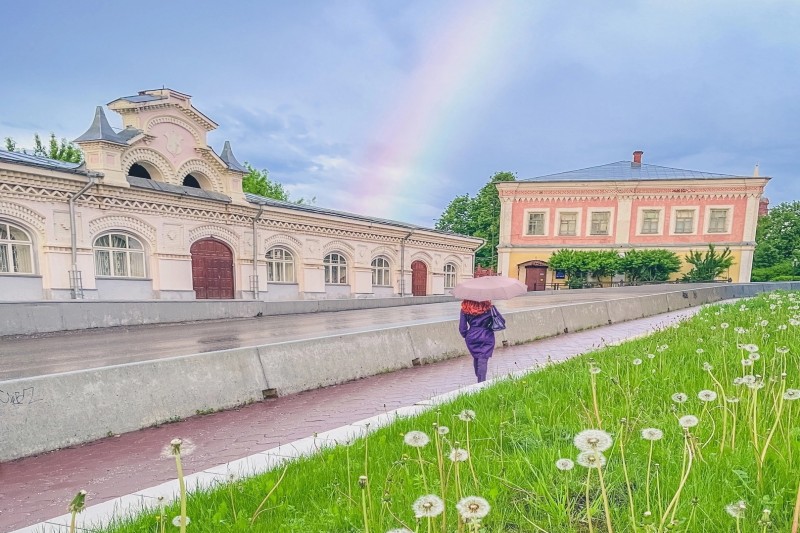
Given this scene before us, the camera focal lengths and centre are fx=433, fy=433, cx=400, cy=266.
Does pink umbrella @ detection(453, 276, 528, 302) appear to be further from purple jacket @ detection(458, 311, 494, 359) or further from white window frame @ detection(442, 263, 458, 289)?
white window frame @ detection(442, 263, 458, 289)

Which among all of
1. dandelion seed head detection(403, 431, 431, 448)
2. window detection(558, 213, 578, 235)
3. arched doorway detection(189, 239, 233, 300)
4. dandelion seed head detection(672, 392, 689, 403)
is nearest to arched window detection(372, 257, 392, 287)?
arched doorway detection(189, 239, 233, 300)

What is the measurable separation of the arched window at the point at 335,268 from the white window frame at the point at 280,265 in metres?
2.36

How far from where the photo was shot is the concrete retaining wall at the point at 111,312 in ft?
46.3

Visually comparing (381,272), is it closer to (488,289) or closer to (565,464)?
(488,289)

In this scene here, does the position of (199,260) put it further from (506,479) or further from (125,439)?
(506,479)

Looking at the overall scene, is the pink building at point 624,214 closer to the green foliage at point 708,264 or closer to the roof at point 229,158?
the green foliage at point 708,264

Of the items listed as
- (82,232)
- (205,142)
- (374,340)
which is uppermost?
(205,142)

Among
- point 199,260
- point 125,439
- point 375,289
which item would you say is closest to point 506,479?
point 125,439

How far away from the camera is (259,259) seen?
2669 cm

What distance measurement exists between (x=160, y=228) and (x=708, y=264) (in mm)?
42611

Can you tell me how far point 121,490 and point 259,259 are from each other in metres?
23.4

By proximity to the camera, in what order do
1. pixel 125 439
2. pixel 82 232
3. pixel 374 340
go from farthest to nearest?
pixel 82 232 < pixel 374 340 < pixel 125 439

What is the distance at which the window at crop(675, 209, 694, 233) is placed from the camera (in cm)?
4031

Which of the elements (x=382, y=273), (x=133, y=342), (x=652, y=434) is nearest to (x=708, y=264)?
(x=382, y=273)
